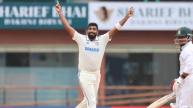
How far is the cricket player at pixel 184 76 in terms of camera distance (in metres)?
10.3

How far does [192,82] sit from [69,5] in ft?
34.1

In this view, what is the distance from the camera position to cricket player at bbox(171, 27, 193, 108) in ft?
33.9

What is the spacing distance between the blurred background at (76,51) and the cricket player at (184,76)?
30.8ft

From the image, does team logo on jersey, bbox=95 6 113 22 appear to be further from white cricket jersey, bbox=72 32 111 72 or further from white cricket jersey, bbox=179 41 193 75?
white cricket jersey, bbox=179 41 193 75

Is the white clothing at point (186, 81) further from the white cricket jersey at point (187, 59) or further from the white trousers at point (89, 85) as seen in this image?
the white trousers at point (89, 85)

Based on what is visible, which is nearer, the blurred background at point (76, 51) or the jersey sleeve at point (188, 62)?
the jersey sleeve at point (188, 62)

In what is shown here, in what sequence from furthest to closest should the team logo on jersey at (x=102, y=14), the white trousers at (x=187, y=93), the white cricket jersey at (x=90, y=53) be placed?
the team logo on jersey at (x=102, y=14) < the white cricket jersey at (x=90, y=53) < the white trousers at (x=187, y=93)

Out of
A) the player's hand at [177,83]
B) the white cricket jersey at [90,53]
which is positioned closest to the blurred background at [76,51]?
the white cricket jersey at [90,53]

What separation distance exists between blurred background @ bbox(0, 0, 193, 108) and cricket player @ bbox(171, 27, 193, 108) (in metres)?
9.39

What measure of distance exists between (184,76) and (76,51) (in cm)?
1087

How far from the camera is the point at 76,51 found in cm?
2111

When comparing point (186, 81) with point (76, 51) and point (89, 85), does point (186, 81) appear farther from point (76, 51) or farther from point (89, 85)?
point (76, 51)

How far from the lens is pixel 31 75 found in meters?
21.3

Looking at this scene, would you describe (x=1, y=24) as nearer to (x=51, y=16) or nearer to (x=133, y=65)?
(x=51, y=16)
